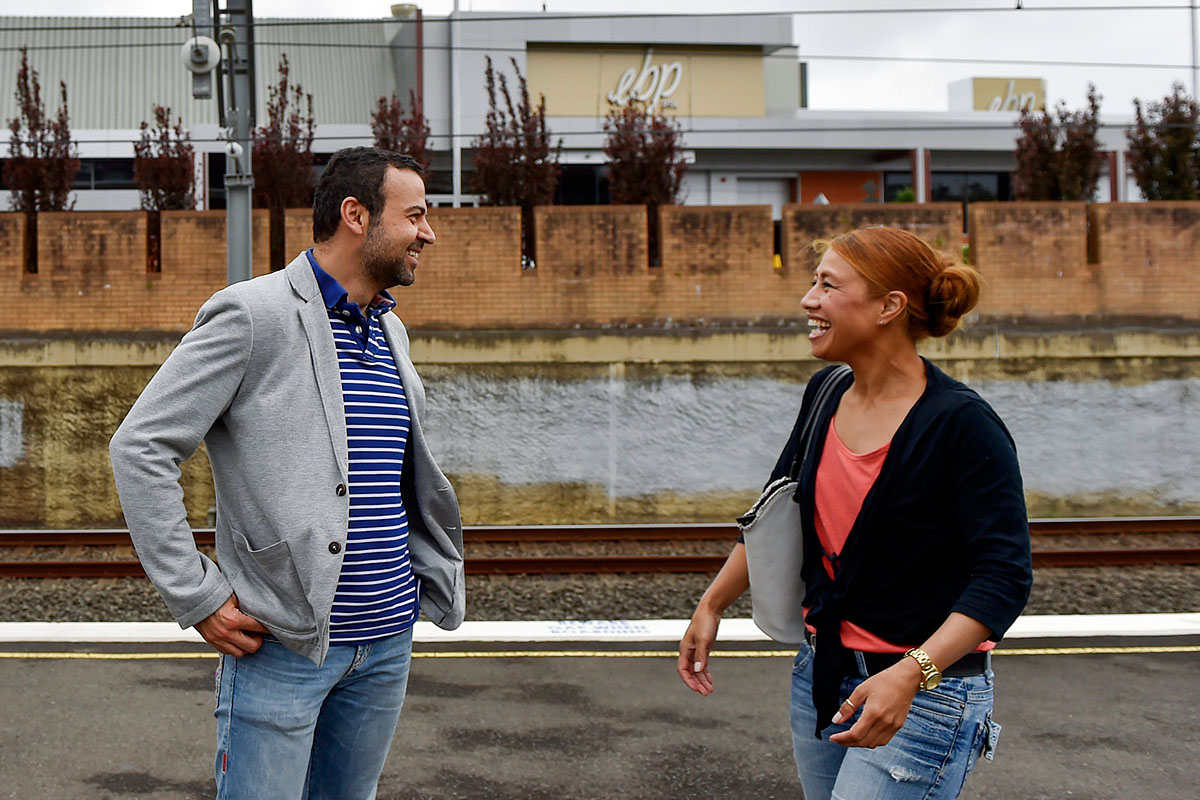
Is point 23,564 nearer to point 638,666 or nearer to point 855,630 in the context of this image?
point 638,666

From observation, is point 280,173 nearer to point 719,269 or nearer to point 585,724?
point 719,269

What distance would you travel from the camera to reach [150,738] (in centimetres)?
507

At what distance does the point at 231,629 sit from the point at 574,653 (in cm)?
454

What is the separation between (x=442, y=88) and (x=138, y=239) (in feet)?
57.2

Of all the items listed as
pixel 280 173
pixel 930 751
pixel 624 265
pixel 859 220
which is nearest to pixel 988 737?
pixel 930 751

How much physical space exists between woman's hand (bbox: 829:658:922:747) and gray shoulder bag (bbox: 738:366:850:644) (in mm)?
377

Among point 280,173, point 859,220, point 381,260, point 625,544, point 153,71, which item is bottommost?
point 625,544

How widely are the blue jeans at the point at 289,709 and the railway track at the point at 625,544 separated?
687cm

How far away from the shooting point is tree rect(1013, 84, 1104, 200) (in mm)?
14227

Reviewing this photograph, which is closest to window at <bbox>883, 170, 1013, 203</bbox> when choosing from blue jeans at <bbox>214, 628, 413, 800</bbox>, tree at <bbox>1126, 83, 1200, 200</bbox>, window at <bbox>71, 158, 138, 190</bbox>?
tree at <bbox>1126, 83, 1200, 200</bbox>

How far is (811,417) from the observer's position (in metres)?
2.64

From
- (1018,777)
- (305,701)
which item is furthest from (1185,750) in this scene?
(305,701)

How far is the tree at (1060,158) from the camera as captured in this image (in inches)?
560

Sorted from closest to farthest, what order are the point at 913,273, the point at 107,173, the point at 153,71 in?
1. the point at 913,273
2. the point at 107,173
3. the point at 153,71
